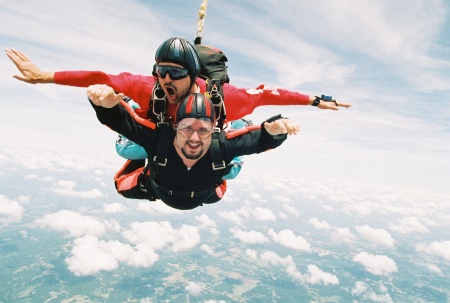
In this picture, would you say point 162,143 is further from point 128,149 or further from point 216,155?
point 128,149

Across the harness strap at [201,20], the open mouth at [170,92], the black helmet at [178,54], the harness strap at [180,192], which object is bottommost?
the harness strap at [180,192]

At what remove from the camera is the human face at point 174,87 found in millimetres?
2703

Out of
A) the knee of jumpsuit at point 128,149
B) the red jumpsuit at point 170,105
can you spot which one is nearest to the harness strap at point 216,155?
the red jumpsuit at point 170,105

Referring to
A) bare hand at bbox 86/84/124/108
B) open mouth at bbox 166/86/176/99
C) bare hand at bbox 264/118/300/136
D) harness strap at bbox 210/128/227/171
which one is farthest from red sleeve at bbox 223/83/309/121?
bare hand at bbox 86/84/124/108

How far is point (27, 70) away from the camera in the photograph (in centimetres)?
254

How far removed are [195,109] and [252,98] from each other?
1.17m

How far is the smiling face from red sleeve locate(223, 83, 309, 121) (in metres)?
0.63

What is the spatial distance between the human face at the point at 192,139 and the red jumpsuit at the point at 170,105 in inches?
18.9

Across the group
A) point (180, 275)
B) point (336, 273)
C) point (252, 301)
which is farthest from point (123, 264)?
point (336, 273)

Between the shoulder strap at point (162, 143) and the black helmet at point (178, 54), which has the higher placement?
the black helmet at point (178, 54)

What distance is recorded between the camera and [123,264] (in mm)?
166375

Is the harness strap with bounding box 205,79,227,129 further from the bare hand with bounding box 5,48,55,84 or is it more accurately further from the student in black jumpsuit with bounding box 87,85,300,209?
the bare hand with bounding box 5,48,55,84

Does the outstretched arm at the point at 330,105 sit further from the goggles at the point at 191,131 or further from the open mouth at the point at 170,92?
the open mouth at the point at 170,92

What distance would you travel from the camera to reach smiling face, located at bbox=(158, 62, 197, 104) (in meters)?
2.70
